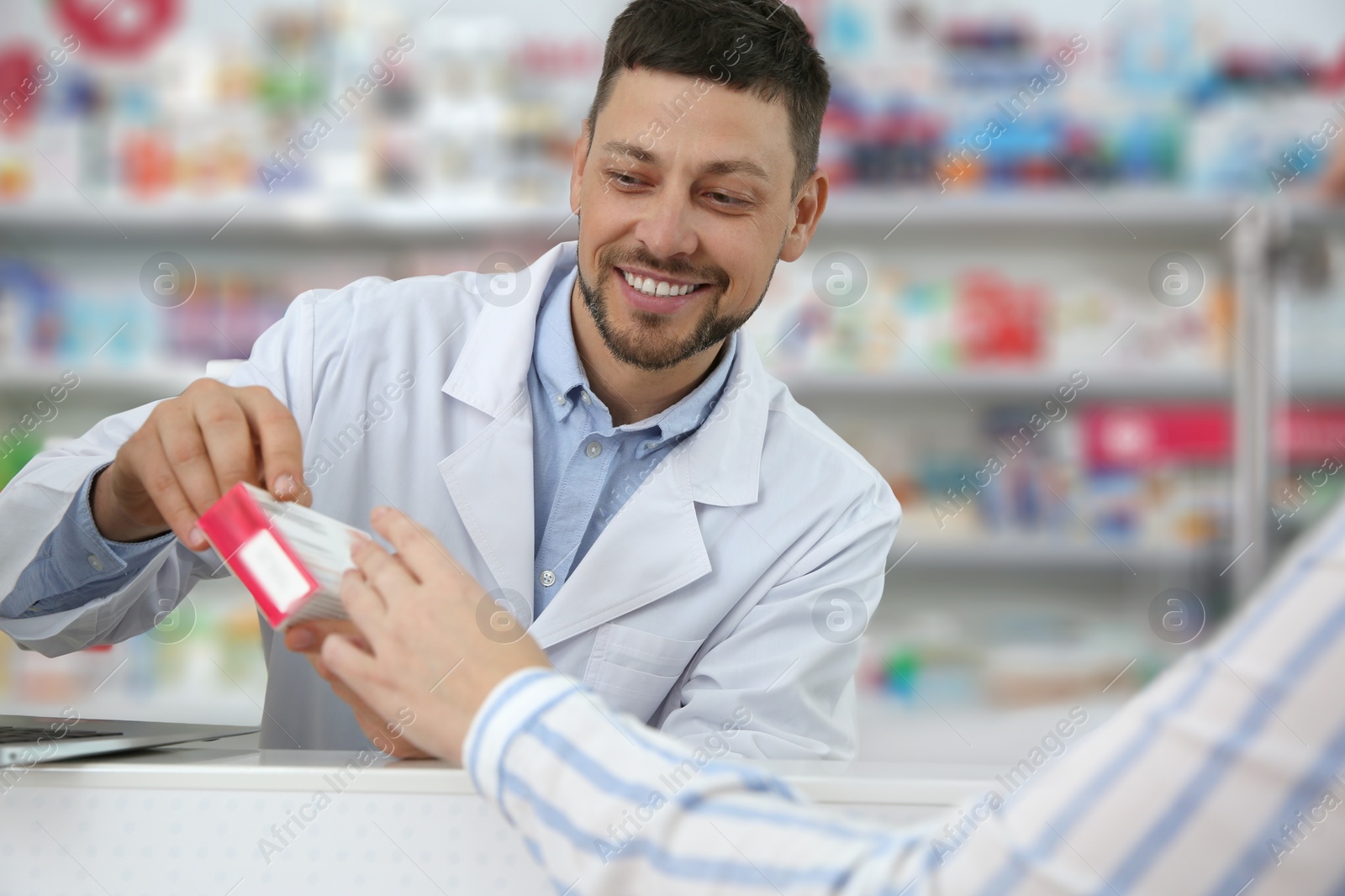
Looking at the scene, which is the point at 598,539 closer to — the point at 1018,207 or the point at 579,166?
the point at 579,166

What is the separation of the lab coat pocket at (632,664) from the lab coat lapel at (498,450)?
10cm

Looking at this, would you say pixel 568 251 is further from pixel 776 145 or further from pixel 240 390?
pixel 240 390

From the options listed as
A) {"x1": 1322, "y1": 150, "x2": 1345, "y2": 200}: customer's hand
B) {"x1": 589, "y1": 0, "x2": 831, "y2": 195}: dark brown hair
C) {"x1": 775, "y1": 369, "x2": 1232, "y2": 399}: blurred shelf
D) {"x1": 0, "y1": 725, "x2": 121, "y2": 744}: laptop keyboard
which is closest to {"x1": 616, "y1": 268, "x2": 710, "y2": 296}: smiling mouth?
{"x1": 589, "y1": 0, "x2": 831, "y2": 195}: dark brown hair

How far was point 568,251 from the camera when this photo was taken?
1594 mm

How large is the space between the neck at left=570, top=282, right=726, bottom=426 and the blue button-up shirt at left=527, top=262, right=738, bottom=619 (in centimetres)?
2

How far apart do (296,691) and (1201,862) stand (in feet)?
3.80

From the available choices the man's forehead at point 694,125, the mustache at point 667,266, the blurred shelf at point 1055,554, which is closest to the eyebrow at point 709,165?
the man's forehead at point 694,125

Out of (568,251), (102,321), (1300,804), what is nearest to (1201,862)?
(1300,804)

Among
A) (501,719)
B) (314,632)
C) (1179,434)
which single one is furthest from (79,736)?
(1179,434)

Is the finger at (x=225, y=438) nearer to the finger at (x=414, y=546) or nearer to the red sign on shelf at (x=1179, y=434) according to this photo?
the finger at (x=414, y=546)

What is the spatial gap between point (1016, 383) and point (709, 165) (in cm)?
202

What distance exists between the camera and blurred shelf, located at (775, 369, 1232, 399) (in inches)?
121

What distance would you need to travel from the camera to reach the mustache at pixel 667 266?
1351 millimetres

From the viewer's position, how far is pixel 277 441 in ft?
3.01
